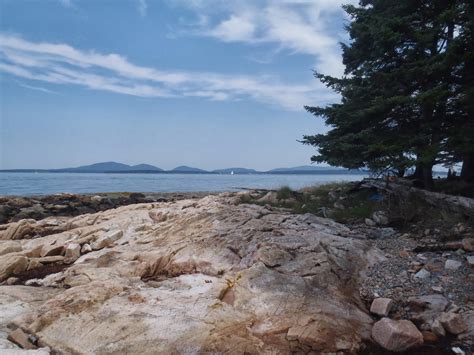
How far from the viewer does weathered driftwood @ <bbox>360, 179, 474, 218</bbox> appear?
812 centimetres

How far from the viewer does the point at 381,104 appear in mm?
9578

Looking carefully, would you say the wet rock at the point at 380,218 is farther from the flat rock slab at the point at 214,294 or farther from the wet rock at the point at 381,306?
the wet rock at the point at 381,306

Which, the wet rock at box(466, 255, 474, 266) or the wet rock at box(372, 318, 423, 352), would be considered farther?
the wet rock at box(466, 255, 474, 266)

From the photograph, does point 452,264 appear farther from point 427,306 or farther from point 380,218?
point 380,218

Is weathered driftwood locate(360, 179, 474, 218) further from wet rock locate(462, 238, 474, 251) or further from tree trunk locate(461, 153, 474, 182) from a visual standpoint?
tree trunk locate(461, 153, 474, 182)

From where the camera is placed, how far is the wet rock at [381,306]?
16.9 feet

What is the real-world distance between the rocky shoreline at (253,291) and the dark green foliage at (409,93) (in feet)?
7.50

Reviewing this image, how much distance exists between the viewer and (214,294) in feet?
17.8

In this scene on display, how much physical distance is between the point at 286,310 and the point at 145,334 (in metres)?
2.07

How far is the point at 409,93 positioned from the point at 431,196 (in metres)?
3.36

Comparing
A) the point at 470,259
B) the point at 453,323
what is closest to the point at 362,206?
the point at 470,259

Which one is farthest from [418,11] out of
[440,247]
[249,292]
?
[249,292]

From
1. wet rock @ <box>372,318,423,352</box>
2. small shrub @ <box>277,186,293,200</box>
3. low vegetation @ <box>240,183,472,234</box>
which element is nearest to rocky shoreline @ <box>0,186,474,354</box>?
wet rock @ <box>372,318,423,352</box>

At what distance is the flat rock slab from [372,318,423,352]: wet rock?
0.24 metres
